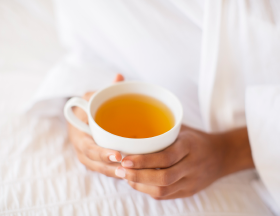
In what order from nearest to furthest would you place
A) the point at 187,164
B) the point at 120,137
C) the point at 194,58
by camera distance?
1. the point at 120,137
2. the point at 187,164
3. the point at 194,58

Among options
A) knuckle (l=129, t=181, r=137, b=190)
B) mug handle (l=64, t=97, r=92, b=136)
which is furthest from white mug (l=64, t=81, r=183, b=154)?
knuckle (l=129, t=181, r=137, b=190)

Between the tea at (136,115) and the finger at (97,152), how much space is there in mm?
48

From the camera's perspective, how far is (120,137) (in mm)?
333

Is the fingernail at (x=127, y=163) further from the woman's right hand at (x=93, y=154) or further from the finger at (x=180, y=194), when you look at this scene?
the finger at (x=180, y=194)

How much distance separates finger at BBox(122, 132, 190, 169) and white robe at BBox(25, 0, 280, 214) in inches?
6.4

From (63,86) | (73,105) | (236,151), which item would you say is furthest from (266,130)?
(63,86)

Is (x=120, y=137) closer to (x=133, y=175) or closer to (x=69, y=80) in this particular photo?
(x=133, y=175)

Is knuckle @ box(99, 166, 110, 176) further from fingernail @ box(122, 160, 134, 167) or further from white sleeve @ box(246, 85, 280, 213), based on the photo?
white sleeve @ box(246, 85, 280, 213)

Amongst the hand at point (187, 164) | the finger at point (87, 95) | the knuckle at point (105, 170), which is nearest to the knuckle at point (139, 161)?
the hand at point (187, 164)

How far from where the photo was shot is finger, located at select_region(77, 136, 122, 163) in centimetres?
36

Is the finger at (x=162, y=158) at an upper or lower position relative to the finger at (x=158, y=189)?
upper

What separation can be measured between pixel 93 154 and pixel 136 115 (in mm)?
123

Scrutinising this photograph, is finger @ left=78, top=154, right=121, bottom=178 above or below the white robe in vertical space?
below

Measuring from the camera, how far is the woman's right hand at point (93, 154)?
37cm
